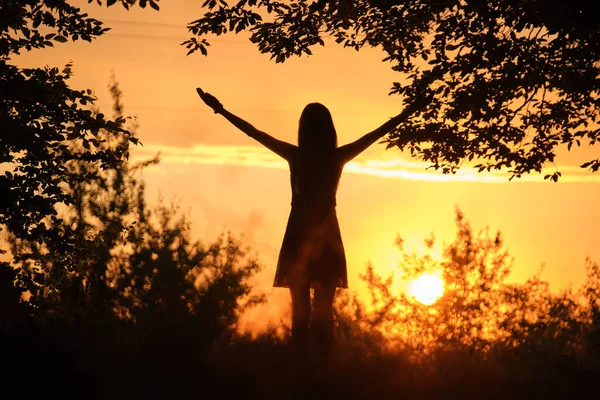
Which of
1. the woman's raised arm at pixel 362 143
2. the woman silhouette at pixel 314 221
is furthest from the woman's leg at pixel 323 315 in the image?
the woman's raised arm at pixel 362 143

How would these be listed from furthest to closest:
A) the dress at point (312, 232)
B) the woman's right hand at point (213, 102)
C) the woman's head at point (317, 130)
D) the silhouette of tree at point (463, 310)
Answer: the silhouette of tree at point (463, 310)
the woman's right hand at point (213, 102)
the dress at point (312, 232)
the woman's head at point (317, 130)

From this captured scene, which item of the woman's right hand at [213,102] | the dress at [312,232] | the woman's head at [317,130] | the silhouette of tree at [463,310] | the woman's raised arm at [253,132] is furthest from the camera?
the silhouette of tree at [463,310]

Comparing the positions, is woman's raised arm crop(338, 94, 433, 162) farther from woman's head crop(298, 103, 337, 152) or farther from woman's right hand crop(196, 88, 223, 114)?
woman's right hand crop(196, 88, 223, 114)

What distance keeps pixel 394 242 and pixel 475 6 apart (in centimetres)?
1077

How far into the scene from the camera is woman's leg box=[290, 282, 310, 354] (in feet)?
29.4

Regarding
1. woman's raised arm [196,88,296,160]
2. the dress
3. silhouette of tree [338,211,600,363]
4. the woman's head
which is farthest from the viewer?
silhouette of tree [338,211,600,363]

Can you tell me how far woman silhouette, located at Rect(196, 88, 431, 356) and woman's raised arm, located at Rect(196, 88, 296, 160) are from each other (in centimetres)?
1

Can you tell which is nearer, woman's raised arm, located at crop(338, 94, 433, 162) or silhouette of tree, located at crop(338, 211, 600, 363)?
woman's raised arm, located at crop(338, 94, 433, 162)

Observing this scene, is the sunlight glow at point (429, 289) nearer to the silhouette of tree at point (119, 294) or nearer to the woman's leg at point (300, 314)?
the silhouette of tree at point (119, 294)

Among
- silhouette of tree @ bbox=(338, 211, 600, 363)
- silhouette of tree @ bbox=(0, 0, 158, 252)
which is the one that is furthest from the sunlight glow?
silhouette of tree @ bbox=(0, 0, 158, 252)

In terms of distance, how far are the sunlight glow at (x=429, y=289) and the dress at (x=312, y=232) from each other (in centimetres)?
1240

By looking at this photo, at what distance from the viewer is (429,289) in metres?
21.1

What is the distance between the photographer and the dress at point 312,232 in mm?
8844

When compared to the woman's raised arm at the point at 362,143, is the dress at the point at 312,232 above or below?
below
